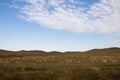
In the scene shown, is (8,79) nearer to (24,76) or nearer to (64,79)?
(24,76)

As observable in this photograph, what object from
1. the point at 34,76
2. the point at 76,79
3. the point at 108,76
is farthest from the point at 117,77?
the point at 34,76

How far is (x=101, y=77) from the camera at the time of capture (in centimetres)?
2075

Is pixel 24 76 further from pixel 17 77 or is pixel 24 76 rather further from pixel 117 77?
pixel 117 77

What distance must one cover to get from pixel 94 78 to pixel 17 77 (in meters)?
6.74

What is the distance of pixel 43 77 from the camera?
21.3 m

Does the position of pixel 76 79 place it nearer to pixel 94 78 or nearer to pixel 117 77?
pixel 94 78

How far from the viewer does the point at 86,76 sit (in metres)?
21.5

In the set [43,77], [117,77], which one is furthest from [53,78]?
[117,77]

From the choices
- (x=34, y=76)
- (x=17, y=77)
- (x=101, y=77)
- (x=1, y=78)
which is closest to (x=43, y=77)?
(x=34, y=76)

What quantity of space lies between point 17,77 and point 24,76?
621 mm

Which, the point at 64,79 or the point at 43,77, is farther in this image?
the point at 43,77

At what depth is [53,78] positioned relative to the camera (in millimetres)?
20672

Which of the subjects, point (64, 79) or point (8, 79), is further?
point (8, 79)

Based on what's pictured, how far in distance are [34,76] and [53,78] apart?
2017 mm
